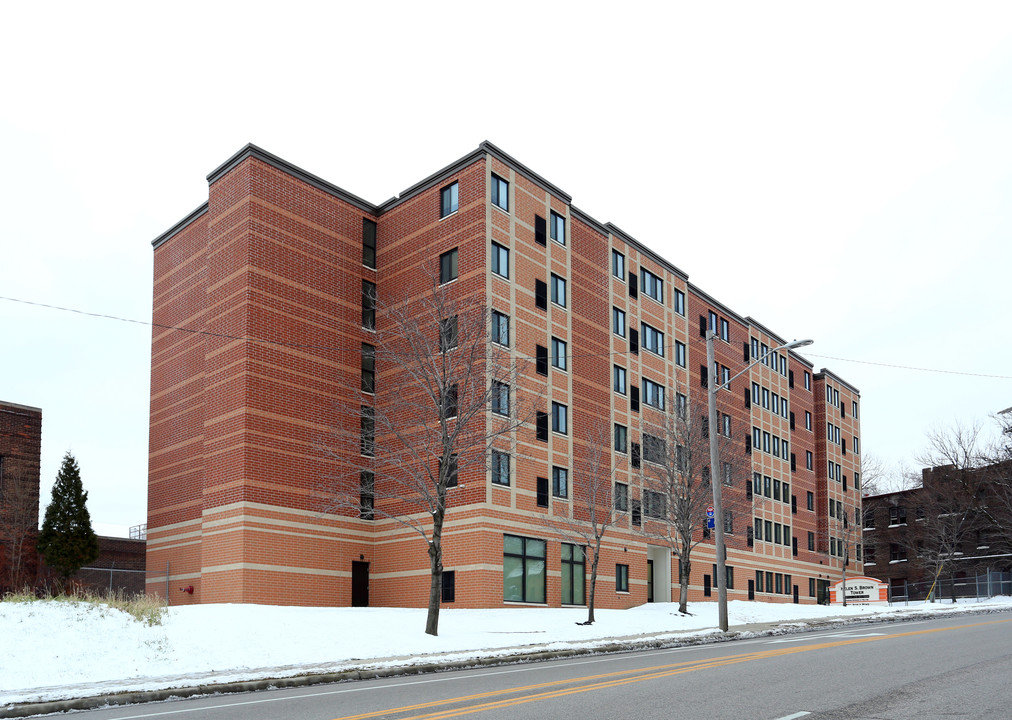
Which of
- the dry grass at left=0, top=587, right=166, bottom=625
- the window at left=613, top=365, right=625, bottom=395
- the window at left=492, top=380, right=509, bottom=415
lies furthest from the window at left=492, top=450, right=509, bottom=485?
the dry grass at left=0, top=587, right=166, bottom=625

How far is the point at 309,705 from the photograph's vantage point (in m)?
12.1

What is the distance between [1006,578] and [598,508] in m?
47.4

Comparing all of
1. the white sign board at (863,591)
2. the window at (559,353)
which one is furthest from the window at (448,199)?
the white sign board at (863,591)

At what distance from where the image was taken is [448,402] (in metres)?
32.3

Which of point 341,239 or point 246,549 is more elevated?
point 341,239

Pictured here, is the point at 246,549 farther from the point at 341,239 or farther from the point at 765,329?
the point at 765,329

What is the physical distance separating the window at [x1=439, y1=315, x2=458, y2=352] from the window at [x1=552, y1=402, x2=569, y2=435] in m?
12.7

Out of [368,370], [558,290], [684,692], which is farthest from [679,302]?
[684,692]

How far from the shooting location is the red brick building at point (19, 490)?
44906 mm

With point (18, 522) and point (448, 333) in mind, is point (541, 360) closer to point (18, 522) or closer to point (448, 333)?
point (448, 333)

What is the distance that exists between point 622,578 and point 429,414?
16210 millimetres

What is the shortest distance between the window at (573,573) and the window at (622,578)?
3055 mm

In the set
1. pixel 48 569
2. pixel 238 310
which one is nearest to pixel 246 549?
pixel 238 310

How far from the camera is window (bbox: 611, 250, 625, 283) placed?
4859 centimetres
